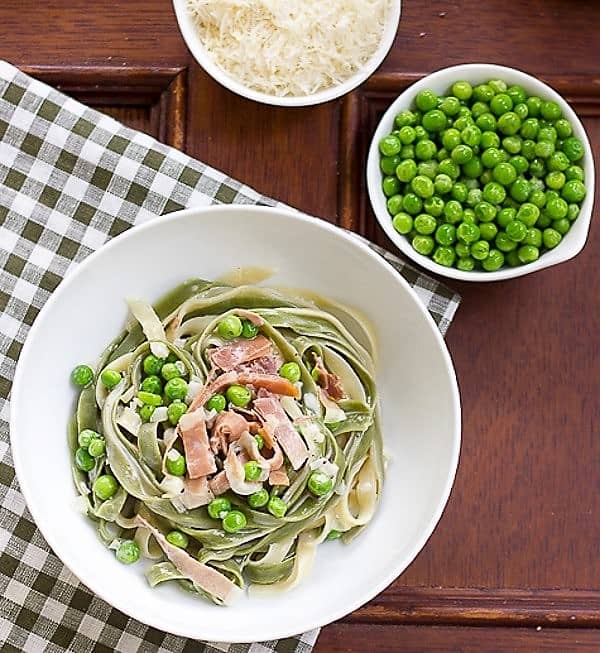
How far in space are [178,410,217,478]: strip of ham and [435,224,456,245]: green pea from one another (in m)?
0.64

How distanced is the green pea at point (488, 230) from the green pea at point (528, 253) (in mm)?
65

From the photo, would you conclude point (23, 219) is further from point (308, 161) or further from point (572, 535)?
point (572, 535)

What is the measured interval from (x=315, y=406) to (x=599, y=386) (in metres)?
0.68

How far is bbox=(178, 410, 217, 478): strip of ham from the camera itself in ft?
5.70

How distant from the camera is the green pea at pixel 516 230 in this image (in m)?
2.01

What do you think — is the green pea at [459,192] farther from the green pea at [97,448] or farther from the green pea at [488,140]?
the green pea at [97,448]

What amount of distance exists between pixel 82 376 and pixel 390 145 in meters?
0.79

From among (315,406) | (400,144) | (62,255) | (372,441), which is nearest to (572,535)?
(372,441)

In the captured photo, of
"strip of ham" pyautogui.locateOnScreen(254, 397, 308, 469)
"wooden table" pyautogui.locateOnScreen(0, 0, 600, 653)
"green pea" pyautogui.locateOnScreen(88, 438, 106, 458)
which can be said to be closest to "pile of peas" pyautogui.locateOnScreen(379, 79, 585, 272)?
"wooden table" pyautogui.locateOnScreen(0, 0, 600, 653)

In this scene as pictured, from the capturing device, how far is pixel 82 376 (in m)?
1.85

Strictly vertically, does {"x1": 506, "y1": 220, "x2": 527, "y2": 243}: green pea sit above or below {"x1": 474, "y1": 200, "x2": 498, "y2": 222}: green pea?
below

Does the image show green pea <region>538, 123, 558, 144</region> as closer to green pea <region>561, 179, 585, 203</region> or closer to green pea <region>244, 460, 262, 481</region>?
green pea <region>561, 179, 585, 203</region>

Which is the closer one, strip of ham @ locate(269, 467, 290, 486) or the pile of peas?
strip of ham @ locate(269, 467, 290, 486)

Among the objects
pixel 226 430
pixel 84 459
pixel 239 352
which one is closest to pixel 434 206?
pixel 239 352
